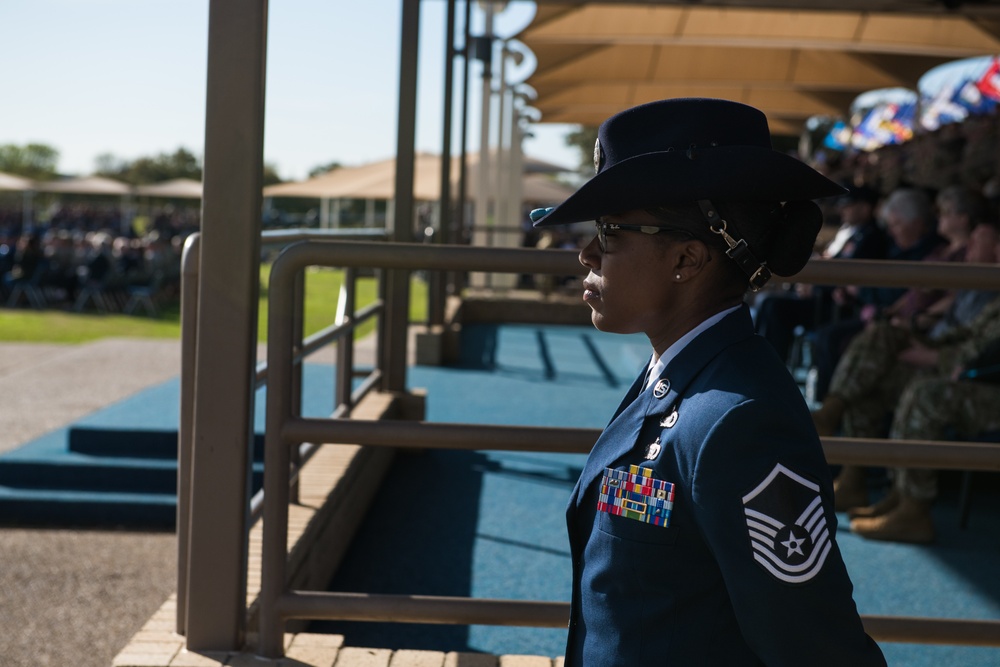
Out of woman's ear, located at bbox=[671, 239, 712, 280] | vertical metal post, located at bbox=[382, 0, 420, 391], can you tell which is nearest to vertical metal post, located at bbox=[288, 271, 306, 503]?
vertical metal post, located at bbox=[382, 0, 420, 391]

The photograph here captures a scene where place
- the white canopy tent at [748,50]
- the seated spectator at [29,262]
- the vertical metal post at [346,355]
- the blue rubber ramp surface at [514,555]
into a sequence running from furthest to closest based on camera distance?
the seated spectator at [29,262] → the white canopy tent at [748,50] → the vertical metal post at [346,355] → the blue rubber ramp surface at [514,555]

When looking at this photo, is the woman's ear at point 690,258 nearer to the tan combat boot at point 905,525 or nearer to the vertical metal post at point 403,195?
the tan combat boot at point 905,525

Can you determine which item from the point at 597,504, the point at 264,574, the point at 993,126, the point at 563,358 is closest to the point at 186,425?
the point at 264,574

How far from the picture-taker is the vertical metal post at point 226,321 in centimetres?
261

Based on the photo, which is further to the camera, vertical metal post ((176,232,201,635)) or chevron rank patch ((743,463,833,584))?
vertical metal post ((176,232,201,635))

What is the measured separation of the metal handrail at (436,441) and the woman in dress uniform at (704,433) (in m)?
1.03

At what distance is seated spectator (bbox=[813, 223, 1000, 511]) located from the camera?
556cm

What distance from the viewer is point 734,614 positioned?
1330 mm

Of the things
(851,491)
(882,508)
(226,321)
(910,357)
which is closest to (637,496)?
(226,321)

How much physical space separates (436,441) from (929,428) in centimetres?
314

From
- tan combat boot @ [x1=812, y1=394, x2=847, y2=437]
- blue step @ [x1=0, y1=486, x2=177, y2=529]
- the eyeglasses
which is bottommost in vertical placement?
blue step @ [x1=0, y1=486, x2=177, y2=529]

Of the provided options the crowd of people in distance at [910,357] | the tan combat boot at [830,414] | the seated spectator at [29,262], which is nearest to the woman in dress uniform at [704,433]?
the crowd of people in distance at [910,357]

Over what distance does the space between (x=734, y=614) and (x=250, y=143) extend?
1.72 metres

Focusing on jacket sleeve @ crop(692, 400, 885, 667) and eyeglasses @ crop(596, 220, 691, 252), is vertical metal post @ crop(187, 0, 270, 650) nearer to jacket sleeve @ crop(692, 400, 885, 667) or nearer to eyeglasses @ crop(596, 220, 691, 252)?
eyeglasses @ crop(596, 220, 691, 252)
